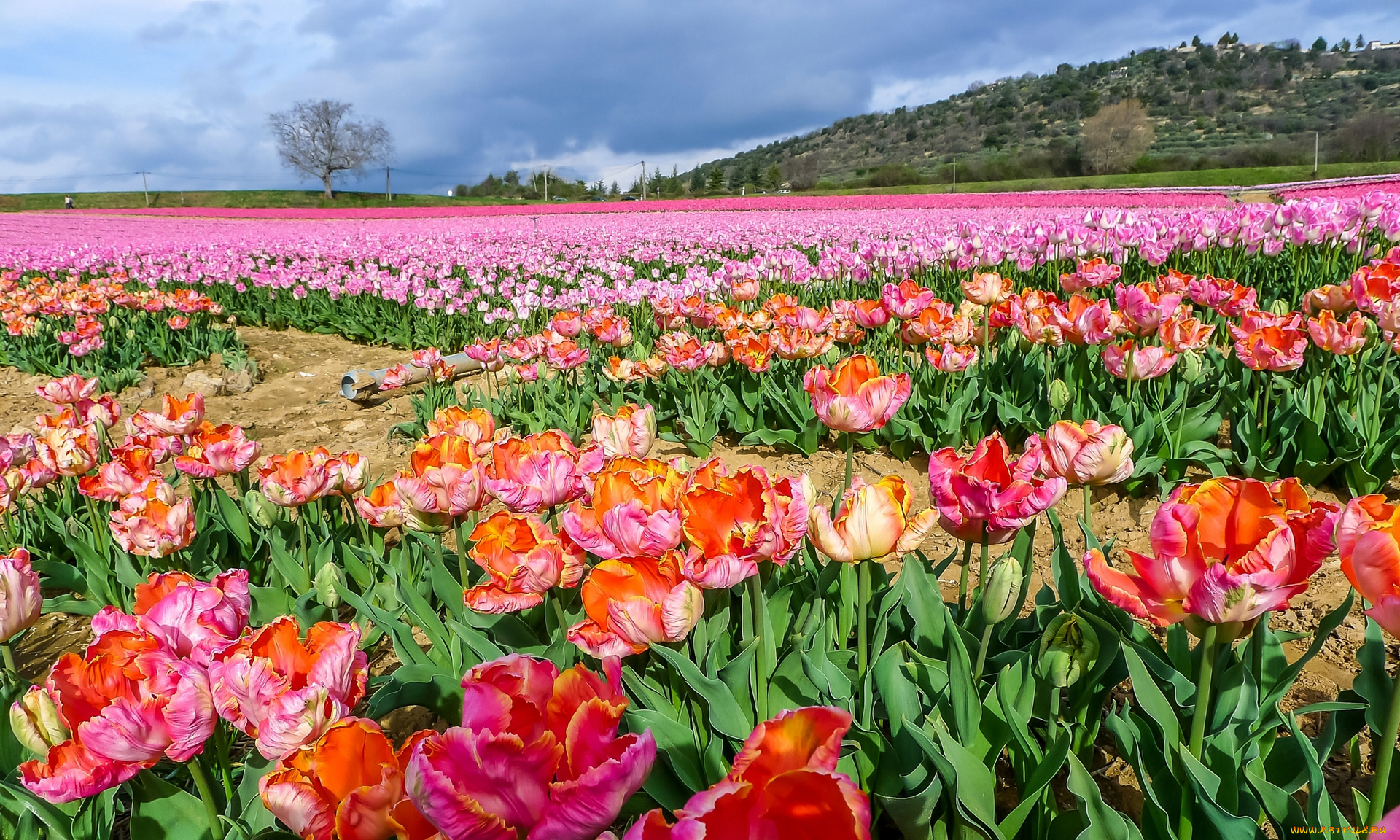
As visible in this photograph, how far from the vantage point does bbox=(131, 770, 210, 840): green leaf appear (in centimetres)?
126

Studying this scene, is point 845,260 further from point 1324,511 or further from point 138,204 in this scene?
point 138,204

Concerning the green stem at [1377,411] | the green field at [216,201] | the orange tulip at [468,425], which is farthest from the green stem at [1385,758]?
the green field at [216,201]

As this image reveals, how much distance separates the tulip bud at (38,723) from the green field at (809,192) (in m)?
35.2

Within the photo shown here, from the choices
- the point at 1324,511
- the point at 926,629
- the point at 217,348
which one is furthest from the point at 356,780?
the point at 217,348

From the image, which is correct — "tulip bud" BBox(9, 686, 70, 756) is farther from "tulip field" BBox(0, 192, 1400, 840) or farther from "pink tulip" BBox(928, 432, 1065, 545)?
"pink tulip" BBox(928, 432, 1065, 545)

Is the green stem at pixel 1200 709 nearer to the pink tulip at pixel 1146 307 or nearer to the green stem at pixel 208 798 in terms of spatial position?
the green stem at pixel 208 798

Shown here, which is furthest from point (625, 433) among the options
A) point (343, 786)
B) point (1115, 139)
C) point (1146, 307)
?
point (1115, 139)

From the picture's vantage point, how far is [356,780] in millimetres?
894

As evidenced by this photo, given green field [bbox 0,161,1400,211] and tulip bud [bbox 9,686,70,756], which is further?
green field [bbox 0,161,1400,211]

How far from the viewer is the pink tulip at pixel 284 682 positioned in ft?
3.35

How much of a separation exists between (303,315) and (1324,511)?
9935 mm

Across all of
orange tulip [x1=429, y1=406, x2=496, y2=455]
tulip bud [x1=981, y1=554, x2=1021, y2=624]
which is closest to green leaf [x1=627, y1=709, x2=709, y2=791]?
tulip bud [x1=981, y1=554, x2=1021, y2=624]

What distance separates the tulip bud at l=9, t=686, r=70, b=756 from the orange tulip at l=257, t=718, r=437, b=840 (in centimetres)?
51

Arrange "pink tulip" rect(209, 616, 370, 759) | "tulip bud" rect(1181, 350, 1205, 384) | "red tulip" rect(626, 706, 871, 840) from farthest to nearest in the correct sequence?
"tulip bud" rect(1181, 350, 1205, 384), "pink tulip" rect(209, 616, 370, 759), "red tulip" rect(626, 706, 871, 840)
